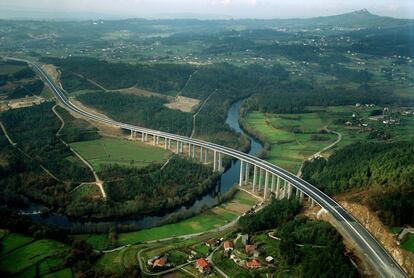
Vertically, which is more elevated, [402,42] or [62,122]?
[402,42]

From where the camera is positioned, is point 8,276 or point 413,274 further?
point 8,276

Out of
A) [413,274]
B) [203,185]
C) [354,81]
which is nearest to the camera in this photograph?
[413,274]

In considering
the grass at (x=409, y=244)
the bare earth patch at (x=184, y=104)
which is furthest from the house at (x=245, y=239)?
the bare earth patch at (x=184, y=104)

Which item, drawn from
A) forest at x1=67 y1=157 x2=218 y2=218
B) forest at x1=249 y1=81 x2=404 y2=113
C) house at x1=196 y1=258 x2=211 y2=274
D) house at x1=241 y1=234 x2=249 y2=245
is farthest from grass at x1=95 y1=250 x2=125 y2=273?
forest at x1=249 y1=81 x2=404 y2=113

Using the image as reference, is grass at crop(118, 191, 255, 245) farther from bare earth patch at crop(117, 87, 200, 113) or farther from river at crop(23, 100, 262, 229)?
bare earth patch at crop(117, 87, 200, 113)

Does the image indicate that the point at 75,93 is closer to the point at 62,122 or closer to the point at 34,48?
the point at 62,122

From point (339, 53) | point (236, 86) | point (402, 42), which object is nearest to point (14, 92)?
point (236, 86)
